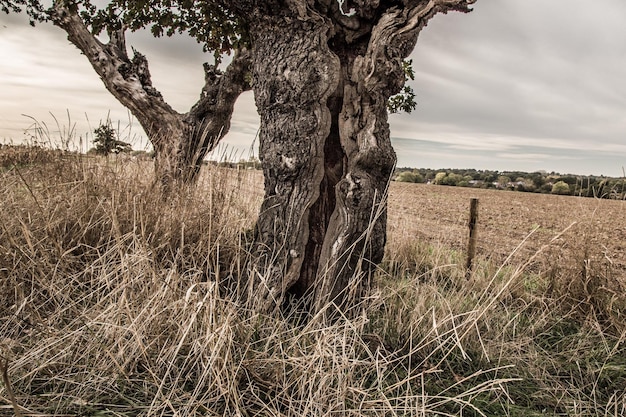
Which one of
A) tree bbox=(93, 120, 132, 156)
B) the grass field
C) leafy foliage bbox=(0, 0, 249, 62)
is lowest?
the grass field

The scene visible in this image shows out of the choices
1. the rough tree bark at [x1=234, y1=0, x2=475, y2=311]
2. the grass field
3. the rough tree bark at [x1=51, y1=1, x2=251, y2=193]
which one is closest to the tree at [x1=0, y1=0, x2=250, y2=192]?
the rough tree bark at [x1=51, y1=1, x2=251, y2=193]

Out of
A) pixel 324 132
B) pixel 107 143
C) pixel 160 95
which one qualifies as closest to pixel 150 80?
pixel 160 95

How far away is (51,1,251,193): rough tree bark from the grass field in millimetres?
1760

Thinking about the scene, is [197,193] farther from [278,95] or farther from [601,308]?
[601,308]

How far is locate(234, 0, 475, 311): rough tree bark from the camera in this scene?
2.85 m

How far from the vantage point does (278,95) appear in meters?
2.94

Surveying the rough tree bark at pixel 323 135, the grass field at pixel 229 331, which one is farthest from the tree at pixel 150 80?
the rough tree bark at pixel 323 135

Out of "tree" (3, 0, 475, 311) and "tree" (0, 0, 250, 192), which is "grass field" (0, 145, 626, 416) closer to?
"tree" (3, 0, 475, 311)

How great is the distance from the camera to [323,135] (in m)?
2.89

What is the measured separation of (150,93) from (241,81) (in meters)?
1.32

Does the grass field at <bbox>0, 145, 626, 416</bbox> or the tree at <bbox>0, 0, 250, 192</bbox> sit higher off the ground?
the tree at <bbox>0, 0, 250, 192</bbox>

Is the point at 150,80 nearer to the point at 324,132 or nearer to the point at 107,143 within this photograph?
the point at 107,143

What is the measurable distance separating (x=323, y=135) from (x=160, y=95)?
166 inches

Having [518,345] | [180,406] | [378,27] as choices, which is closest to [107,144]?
[378,27]
